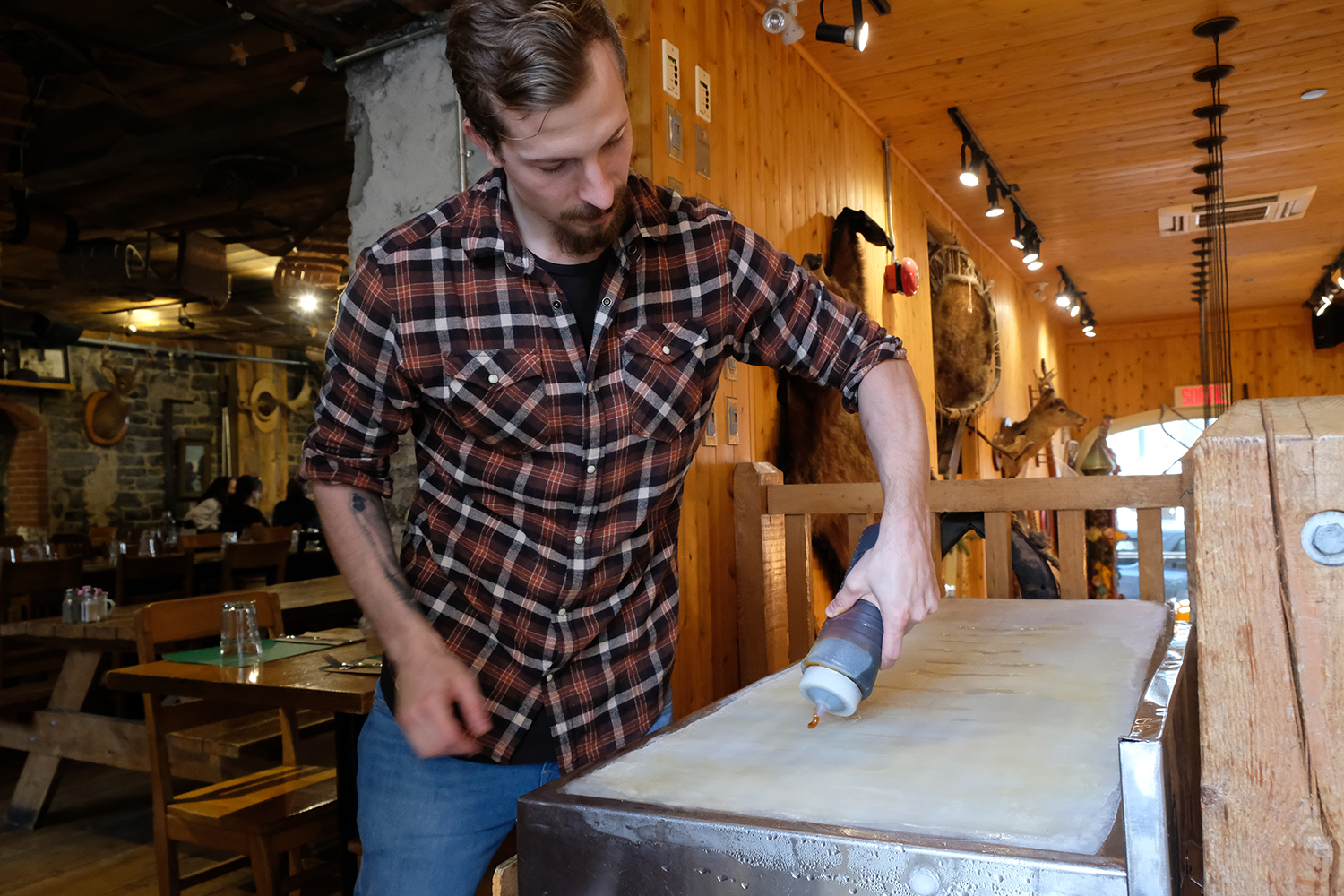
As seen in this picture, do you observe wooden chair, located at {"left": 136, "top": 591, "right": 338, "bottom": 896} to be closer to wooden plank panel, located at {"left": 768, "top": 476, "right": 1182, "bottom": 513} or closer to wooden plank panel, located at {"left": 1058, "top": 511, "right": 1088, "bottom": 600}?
wooden plank panel, located at {"left": 768, "top": 476, "right": 1182, "bottom": 513}

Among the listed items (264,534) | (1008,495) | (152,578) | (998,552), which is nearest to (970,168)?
(1008,495)

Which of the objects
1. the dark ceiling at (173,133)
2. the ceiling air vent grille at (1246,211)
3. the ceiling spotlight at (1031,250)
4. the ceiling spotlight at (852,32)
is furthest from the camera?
the ceiling spotlight at (1031,250)

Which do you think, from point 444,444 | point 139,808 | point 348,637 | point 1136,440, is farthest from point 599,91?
point 1136,440

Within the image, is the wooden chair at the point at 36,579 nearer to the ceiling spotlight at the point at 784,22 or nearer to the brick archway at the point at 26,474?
the ceiling spotlight at the point at 784,22

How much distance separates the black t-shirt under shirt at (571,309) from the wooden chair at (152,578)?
4354mm

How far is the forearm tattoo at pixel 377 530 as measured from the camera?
124 cm

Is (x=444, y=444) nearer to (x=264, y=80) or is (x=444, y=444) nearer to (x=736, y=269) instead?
(x=736, y=269)

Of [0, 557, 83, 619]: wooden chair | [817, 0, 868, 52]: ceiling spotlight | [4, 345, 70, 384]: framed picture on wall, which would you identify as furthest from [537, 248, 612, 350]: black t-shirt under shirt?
[4, 345, 70, 384]: framed picture on wall

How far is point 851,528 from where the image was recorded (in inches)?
105

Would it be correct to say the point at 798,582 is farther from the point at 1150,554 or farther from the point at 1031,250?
the point at 1031,250

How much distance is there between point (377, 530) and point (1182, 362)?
12.5m

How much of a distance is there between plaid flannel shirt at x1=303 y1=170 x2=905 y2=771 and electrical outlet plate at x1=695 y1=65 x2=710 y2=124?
68.4 inches

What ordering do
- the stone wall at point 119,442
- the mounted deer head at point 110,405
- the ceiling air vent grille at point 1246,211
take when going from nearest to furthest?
the ceiling air vent grille at point 1246,211 → the stone wall at point 119,442 → the mounted deer head at point 110,405

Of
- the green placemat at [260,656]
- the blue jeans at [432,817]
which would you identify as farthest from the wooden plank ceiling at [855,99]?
the blue jeans at [432,817]
